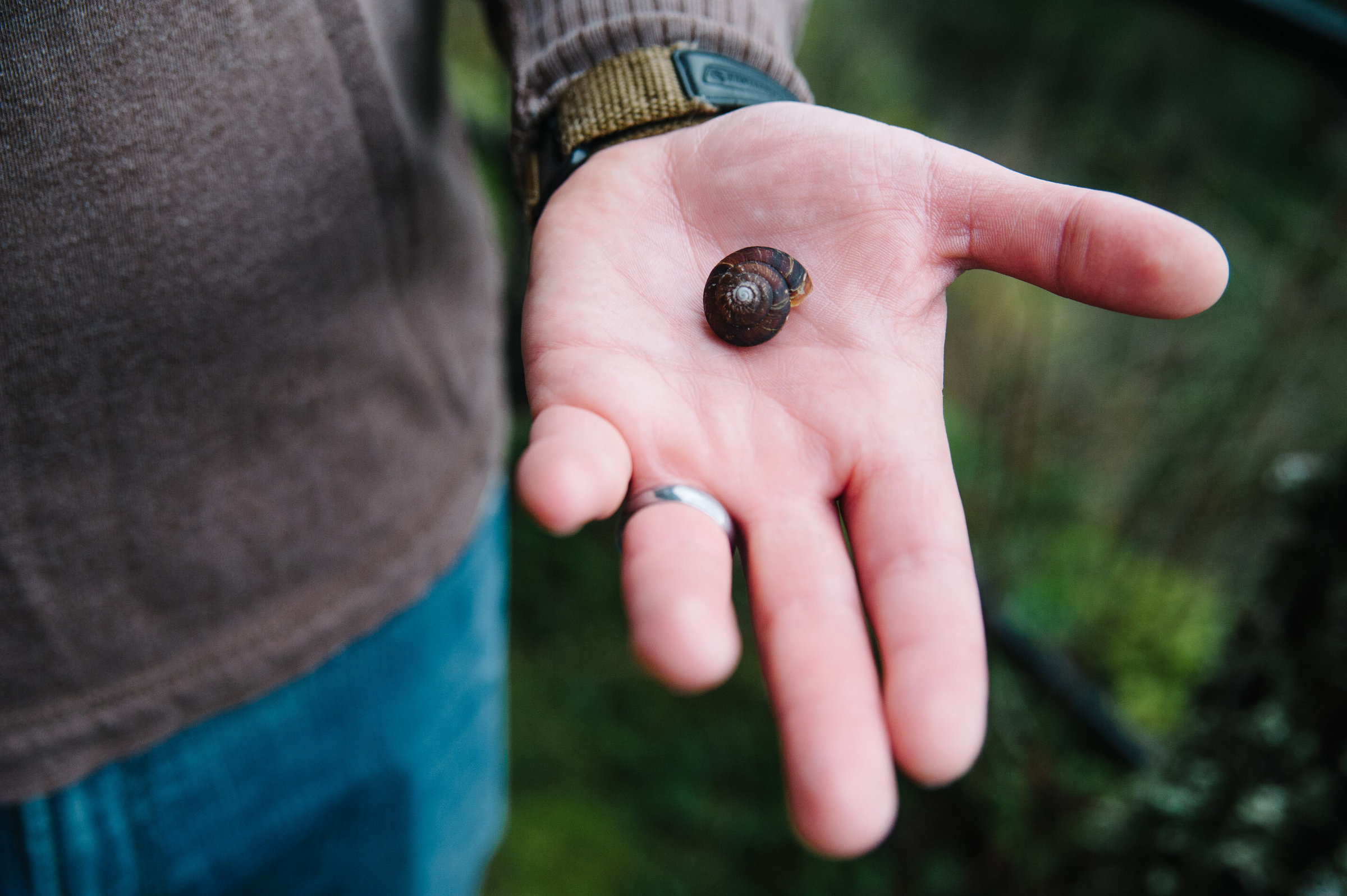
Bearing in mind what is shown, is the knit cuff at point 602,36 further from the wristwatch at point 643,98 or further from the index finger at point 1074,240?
the index finger at point 1074,240

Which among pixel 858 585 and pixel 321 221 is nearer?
pixel 858 585

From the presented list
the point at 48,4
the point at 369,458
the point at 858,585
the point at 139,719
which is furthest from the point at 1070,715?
the point at 48,4

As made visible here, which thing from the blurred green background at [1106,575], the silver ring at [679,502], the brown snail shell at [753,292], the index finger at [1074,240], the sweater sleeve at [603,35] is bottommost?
the blurred green background at [1106,575]

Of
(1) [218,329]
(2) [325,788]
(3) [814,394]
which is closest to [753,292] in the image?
(3) [814,394]

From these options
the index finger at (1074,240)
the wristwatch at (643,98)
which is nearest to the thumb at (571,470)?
the wristwatch at (643,98)

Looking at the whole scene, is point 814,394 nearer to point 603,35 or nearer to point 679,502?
point 679,502

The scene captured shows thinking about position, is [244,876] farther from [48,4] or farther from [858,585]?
[48,4]

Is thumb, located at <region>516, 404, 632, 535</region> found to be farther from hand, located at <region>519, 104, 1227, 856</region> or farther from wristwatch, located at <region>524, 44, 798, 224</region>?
wristwatch, located at <region>524, 44, 798, 224</region>
